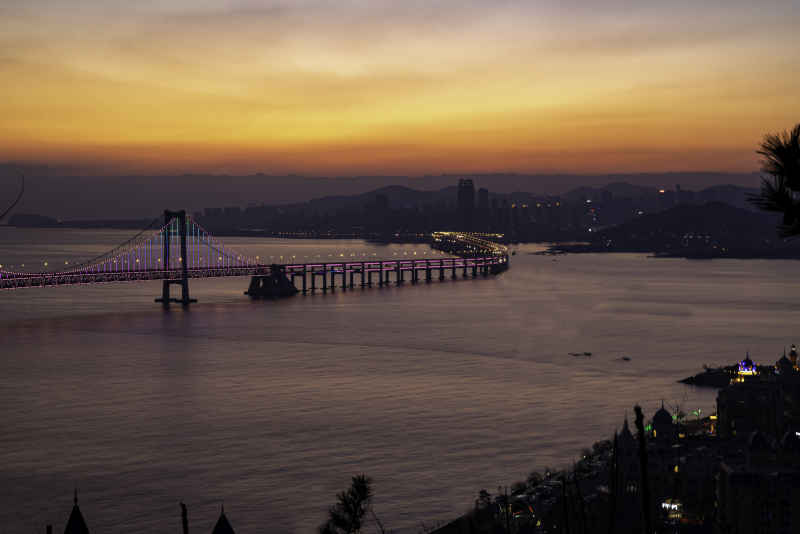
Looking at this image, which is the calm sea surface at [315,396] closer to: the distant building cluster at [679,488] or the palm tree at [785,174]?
the distant building cluster at [679,488]

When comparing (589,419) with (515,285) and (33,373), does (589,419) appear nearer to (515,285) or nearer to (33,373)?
(33,373)

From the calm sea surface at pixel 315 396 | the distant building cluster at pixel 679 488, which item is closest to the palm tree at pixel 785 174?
the distant building cluster at pixel 679 488

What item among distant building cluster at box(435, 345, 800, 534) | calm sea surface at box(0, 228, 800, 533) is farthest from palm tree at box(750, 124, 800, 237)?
calm sea surface at box(0, 228, 800, 533)

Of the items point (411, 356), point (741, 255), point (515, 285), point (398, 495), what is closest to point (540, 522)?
point (398, 495)

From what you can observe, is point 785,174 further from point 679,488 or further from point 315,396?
point 315,396

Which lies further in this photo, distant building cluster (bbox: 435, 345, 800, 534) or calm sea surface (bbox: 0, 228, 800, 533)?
calm sea surface (bbox: 0, 228, 800, 533)

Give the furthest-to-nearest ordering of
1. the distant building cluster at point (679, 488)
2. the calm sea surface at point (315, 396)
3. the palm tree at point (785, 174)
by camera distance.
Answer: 1. the calm sea surface at point (315, 396)
2. the distant building cluster at point (679, 488)
3. the palm tree at point (785, 174)

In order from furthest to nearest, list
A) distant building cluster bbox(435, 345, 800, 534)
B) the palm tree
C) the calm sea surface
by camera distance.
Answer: the calm sea surface, distant building cluster bbox(435, 345, 800, 534), the palm tree

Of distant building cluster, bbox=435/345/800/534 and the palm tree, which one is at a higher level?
the palm tree

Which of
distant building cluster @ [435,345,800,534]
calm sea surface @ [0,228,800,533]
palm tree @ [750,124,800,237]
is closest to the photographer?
palm tree @ [750,124,800,237]

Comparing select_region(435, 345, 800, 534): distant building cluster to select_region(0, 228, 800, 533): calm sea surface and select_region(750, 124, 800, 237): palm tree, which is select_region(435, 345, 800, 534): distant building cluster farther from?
select_region(750, 124, 800, 237): palm tree
